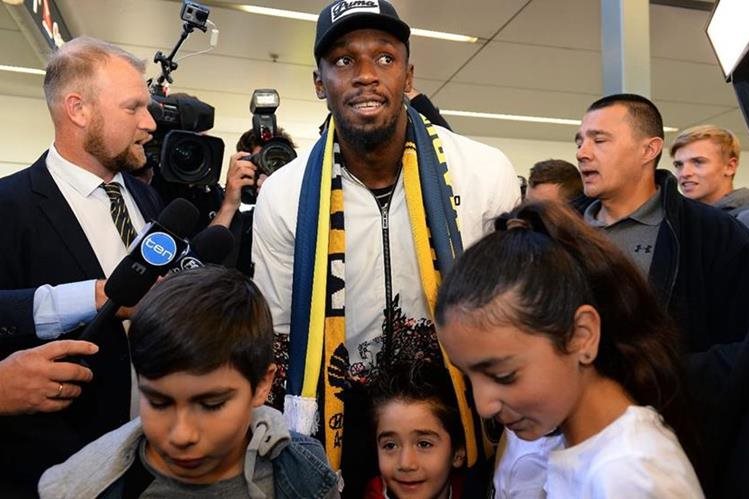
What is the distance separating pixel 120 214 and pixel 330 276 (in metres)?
0.49

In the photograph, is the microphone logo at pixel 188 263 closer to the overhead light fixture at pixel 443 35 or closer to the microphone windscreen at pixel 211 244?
the microphone windscreen at pixel 211 244

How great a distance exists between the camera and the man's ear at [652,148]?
6.80ft

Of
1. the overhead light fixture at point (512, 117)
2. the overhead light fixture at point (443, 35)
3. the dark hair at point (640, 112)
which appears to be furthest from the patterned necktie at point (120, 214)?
the overhead light fixture at point (512, 117)

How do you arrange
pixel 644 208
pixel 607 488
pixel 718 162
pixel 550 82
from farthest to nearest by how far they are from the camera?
pixel 550 82 → pixel 718 162 → pixel 644 208 → pixel 607 488

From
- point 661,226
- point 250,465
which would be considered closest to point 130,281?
point 250,465

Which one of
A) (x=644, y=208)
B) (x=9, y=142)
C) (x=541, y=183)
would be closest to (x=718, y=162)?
(x=541, y=183)

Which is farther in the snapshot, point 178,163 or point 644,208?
point 644,208

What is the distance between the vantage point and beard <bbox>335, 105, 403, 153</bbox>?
4.84ft

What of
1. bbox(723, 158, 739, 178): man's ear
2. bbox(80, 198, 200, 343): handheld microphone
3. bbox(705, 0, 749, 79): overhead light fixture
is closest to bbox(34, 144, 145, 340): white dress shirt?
bbox(80, 198, 200, 343): handheld microphone

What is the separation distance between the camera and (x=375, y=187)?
1547 millimetres

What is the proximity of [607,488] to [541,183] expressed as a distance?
1.98 meters

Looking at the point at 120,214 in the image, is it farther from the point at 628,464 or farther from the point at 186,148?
the point at 628,464

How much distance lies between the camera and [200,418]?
1.03 metres

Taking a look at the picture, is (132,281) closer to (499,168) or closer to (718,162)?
(499,168)
